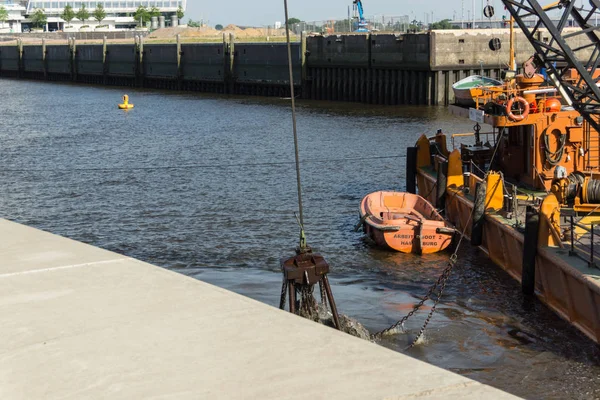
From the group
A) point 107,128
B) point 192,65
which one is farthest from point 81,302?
point 192,65

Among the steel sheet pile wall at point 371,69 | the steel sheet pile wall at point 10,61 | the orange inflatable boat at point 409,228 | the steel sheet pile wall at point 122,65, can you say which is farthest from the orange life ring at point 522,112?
the steel sheet pile wall at point 10,61

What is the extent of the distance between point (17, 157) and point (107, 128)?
542 inches

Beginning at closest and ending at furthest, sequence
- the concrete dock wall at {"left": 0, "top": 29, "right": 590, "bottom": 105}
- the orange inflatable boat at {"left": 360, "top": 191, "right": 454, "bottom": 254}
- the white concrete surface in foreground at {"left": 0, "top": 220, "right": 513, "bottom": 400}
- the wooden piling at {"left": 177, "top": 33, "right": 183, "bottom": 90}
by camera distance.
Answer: the white concrete surface in foreground at {"left": 0, "top": 220, "right": 513, "bottom": 400} → the orange inflatable boat at {"left": 360, "top": 191, "right": 454, "bottom": 254} → the concrete dock wall at {"left": 0, "top": 29, "right": 590, "bottom": 105} → the wooden piling at {"left": 177, "top": 33, "right": 183, "bottom": 90}

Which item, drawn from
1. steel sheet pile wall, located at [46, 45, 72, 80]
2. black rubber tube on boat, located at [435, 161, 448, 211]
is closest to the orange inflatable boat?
black rubber tube on boat, located at [435, 161, 448, 211]

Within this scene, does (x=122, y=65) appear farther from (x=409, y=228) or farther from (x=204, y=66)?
(x=409, y=228)

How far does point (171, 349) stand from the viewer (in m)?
7.77

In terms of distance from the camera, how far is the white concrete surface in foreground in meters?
6.80

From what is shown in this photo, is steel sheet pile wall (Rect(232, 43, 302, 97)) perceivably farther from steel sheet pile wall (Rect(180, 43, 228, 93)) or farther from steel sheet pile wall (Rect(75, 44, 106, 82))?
steel sheet pile wall (Rect(75, 44, 106, 82))

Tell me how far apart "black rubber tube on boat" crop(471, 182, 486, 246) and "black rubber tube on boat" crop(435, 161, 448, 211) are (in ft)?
11.4

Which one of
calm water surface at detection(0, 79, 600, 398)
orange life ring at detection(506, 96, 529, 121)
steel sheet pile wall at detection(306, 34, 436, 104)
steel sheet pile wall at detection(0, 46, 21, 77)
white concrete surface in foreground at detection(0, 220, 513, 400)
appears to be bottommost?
calm water surface at detection(0, 79, 600, 398)

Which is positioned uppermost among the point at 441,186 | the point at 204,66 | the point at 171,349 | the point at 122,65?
the point at 122,65

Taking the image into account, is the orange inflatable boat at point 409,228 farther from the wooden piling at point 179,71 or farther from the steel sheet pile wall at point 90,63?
Answer: the steel sheet pile wall at point 90,63

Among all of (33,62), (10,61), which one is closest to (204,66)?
(33,62)

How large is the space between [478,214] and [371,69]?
154 ft
